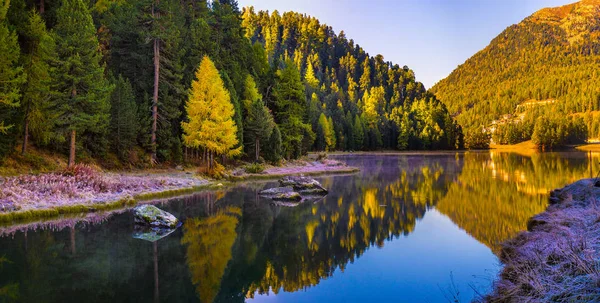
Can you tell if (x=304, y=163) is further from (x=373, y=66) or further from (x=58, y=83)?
(x=373, y=66)

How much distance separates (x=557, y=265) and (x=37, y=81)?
1125 inches

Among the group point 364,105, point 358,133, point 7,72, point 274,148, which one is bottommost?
point 274,148

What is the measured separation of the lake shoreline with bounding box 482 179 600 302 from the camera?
20.7 ft

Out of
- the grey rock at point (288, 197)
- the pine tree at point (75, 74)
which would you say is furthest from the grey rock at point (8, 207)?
the grey rock at point (288, 197)

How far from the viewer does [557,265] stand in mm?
7676

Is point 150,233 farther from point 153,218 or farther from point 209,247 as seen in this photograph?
point 209,247

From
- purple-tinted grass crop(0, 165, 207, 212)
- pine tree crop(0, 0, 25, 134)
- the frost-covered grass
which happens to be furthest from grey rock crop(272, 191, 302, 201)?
pine tree crop(0, 0, 25, 134)

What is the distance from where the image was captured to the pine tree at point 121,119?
32.9 m

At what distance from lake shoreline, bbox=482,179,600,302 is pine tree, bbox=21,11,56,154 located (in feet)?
87.9

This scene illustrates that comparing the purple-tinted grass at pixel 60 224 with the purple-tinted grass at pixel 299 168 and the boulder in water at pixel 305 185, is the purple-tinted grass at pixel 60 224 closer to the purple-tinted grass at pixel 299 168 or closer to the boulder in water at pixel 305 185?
the boulder in water at pixel 305 185

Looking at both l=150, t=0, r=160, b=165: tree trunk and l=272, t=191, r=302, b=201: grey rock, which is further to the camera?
l=150, t=0, r=160, b=165: tree trunk

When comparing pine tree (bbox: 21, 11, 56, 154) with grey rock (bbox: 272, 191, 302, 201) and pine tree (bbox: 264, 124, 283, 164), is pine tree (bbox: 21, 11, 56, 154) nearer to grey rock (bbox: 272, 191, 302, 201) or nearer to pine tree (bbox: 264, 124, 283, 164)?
grey rock (bbox: 272, 191, 302, 201)

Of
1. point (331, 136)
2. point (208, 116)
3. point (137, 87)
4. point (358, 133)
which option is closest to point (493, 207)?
point (208, 116)

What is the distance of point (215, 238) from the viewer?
14.9 metres
